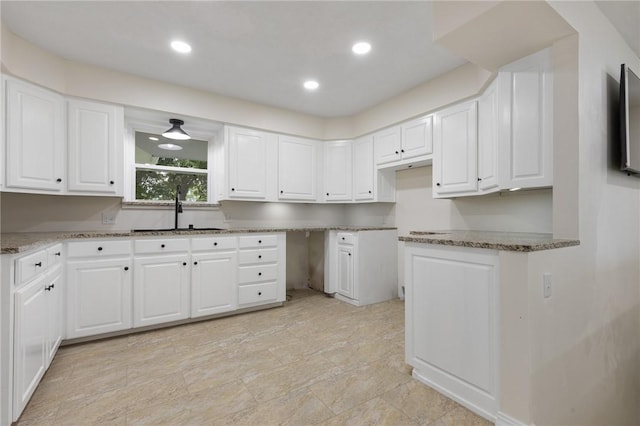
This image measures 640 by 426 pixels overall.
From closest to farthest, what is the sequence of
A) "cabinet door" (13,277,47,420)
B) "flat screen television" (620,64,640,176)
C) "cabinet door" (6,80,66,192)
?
"cabinet door" (13,277,47,420), "flat screen television" (620,64,640,176), "cabinet door" (6,80,66,192)

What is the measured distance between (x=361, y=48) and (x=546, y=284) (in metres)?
2.20

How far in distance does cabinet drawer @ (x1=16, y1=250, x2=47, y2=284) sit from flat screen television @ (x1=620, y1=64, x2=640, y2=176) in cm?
361

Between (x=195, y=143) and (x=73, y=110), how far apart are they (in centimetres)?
129

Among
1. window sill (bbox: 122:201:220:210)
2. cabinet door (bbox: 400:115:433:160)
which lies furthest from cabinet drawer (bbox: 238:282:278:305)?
cabinet door (bbox: 400:115:433:160)

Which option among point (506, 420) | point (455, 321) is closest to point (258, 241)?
point (455, 321)

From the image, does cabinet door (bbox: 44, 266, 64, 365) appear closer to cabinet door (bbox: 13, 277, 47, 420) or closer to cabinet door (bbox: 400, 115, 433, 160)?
cabinet door (bbox: 13, 277, 47, 420)

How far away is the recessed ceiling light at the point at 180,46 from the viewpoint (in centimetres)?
245

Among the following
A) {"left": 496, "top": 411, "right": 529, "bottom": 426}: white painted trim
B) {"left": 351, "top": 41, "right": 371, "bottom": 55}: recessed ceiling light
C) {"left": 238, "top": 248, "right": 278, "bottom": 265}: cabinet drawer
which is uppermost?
{"left": 351, "top": 41, "right": 371, "bottom": 55}: recessed ceiling light

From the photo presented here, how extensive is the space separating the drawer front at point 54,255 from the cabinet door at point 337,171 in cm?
297

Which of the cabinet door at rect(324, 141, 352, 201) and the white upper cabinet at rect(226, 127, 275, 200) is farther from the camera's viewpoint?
the cabinet door at rect(324, 141, 352, 201)

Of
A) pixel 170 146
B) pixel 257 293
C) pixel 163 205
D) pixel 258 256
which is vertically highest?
pixel 170 146

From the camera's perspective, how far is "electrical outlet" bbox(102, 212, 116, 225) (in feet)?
10.3

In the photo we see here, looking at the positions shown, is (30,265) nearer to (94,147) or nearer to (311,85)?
(94,147)

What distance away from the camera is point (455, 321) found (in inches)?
69.2
